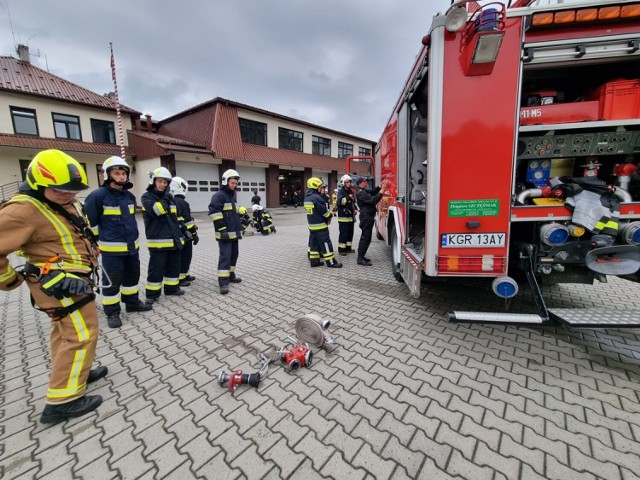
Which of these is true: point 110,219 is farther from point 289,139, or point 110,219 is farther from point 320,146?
point 320,146

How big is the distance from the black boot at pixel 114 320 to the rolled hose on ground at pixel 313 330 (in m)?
2.26

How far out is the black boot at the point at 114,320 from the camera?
3.56 meters

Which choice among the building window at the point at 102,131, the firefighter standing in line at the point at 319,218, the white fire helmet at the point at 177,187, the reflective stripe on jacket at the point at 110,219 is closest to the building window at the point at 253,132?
the building window at the point at 102,131

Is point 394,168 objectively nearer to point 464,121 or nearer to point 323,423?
point 464,121

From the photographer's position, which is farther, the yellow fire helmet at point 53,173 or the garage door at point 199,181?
the garage door at point 199,181

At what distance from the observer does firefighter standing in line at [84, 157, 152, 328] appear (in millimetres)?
3426

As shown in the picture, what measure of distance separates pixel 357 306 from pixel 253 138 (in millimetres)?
20802

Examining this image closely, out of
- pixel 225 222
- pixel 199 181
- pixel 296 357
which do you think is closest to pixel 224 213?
pixel 225 222

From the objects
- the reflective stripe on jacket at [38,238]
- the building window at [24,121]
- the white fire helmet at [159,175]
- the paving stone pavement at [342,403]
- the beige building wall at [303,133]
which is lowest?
the paving stone pavement at [342,403]

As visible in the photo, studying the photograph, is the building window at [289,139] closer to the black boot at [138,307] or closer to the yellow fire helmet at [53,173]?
the black boot at [138,307]

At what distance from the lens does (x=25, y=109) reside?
1625 cm

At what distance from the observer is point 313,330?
3.00m

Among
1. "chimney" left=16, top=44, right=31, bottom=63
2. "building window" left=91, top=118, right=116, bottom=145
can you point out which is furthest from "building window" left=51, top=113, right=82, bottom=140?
"chimney" left=16, top=44, right=31, bottom=63

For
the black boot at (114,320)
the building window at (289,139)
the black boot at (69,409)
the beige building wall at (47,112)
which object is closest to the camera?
the black boot at (69,409)
